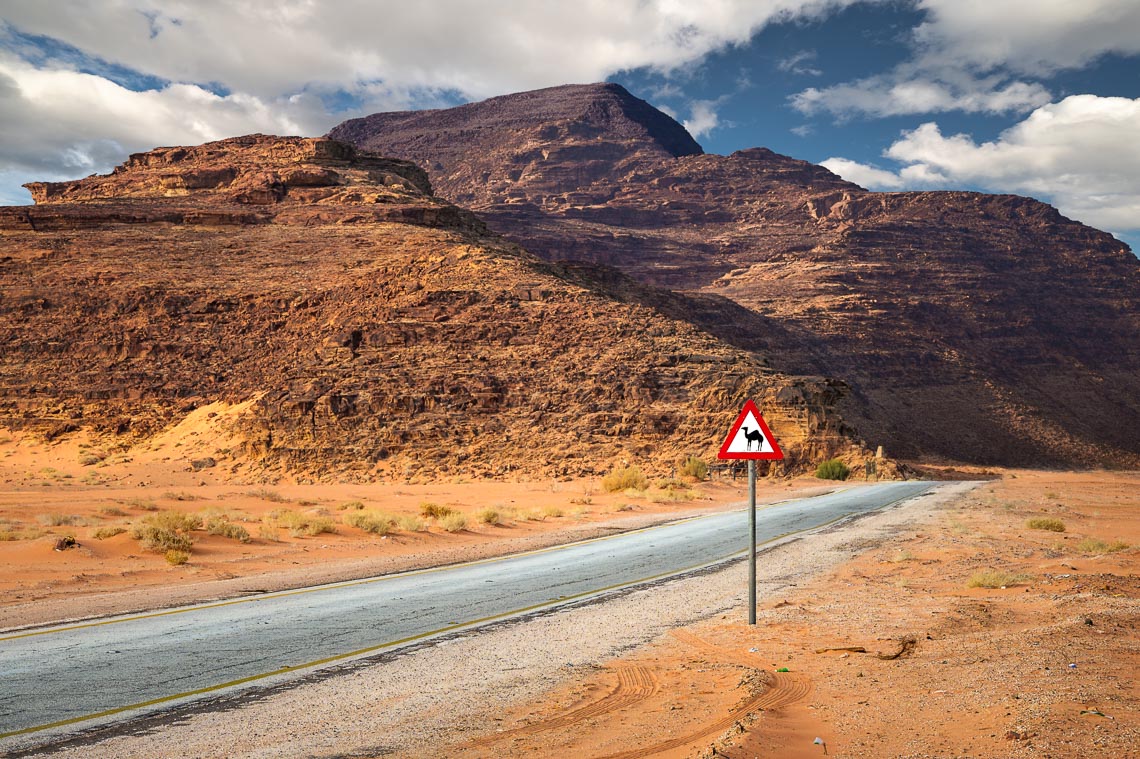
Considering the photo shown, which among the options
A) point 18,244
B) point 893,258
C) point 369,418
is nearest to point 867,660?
point 369,418

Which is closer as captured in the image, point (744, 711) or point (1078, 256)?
point (744, 711)

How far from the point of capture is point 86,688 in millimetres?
6781

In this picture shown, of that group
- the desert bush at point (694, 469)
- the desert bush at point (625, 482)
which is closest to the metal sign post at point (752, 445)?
the desert bush at point (625, 482)

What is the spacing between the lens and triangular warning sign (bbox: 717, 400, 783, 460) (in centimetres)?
891

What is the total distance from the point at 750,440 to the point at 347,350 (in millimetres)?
42818

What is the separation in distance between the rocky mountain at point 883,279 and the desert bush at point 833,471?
29382 millimetres

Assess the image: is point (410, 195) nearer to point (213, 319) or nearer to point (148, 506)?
point (213, 319)

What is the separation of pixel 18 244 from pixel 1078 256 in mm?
136901

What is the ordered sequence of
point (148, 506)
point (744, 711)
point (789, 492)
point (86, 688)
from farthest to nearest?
point (789, 492) → point (148, 506) → point (86, 688) → point (744, 711)

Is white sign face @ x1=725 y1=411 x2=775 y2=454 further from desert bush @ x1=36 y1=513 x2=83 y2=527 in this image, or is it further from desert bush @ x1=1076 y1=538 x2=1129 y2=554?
desert bush @ x1=36 y1=513 x2=83 y2=527

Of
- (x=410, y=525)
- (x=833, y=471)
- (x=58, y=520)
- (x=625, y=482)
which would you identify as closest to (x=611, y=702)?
(x=410, y=525)

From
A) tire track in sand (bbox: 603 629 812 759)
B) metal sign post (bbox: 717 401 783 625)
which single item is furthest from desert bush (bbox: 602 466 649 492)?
tire track in sand (bbox: 603 629 812 759)

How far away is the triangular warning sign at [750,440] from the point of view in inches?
351

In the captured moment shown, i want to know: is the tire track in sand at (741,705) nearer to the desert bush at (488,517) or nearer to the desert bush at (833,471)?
the desert bush at (488,517)
